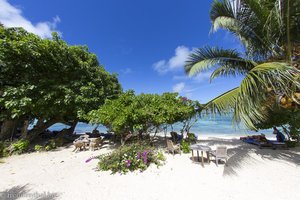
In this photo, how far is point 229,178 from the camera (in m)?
4.59

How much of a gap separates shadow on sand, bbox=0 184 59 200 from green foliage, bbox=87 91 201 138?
3.56m

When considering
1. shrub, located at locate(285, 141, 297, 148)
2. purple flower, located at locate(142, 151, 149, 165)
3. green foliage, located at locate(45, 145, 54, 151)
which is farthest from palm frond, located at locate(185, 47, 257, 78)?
green foliage, located at locate(45, 145, 54, 151)

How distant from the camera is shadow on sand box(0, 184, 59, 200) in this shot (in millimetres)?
3910

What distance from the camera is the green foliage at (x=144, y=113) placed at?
722 centimetres

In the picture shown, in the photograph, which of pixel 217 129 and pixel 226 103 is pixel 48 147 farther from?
pixel 217 129

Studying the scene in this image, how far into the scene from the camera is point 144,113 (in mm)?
7219

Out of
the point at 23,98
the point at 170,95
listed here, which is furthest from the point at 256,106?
the point at 23,98

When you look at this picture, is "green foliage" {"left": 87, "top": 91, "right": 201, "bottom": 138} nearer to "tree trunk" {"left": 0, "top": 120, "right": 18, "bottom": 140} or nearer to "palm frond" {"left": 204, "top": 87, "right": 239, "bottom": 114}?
"palm frond" {"left": 204, "top": 87, "right": 239, "bottom": 114}

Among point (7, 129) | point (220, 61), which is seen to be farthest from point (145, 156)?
point (7, 129)

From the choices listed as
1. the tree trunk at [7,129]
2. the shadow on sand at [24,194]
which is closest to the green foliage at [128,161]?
the shadow on sand at [24,194]

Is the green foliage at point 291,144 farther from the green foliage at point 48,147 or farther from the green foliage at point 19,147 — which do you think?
the green foliage at point 19,147

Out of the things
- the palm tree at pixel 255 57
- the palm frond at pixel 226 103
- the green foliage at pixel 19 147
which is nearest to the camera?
the palm tree at pixel 255 57

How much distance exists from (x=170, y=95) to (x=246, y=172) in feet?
15.9

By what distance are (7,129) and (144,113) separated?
31.7 ft
